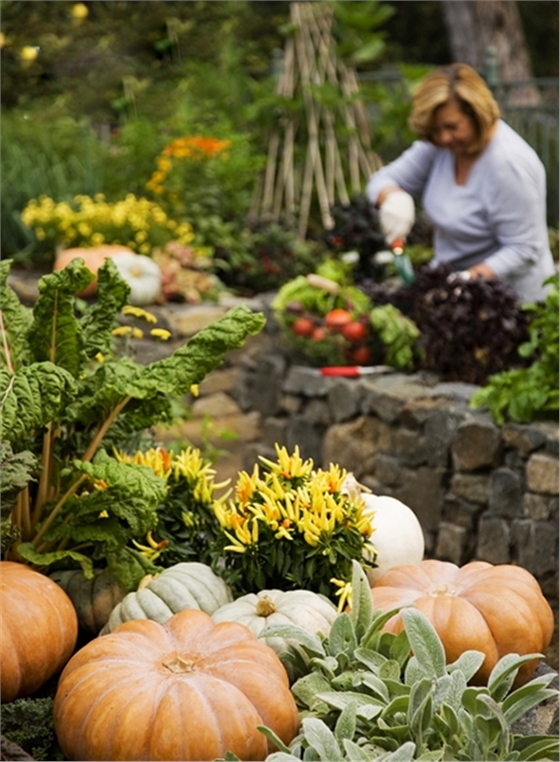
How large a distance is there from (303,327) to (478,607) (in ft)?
11.0

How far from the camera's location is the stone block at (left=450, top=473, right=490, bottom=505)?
4.73m

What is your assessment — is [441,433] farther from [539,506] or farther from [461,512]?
[539,506]

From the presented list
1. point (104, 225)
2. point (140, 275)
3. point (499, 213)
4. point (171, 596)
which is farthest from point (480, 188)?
point (171, 596)

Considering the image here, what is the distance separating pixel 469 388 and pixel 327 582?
8.72ft

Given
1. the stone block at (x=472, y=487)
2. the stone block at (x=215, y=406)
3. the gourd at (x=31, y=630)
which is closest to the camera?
the gourd at (x=31, y=630)

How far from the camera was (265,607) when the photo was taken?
218cm

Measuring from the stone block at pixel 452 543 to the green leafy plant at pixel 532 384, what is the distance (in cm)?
55

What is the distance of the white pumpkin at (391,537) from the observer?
2.51 m

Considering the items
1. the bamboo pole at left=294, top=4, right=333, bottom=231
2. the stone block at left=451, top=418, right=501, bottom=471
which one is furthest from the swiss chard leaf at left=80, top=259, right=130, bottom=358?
the bamboo pole at left=294, top=4, right=333, bottom=231

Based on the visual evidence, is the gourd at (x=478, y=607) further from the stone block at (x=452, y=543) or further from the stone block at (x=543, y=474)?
the stone block at (x=452, y=543)

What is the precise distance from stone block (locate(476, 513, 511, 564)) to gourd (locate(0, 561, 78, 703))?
108 inches

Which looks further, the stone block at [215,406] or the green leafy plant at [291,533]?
the stone block at [215,406]

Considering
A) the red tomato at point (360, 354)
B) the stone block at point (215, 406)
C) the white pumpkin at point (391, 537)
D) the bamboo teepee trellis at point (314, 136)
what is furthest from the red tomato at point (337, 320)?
the white pumpkin at point (391, 537)

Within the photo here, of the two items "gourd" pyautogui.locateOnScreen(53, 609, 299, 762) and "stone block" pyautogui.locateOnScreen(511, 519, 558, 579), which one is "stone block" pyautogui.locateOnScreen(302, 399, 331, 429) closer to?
"stone block" pyautogui.locateOnScreen(511, 519, 558, 579)
